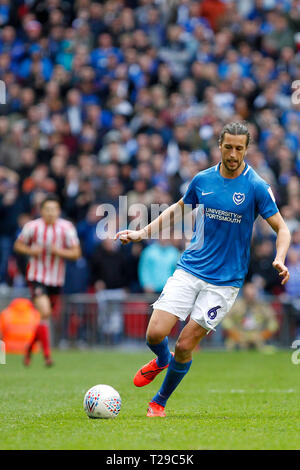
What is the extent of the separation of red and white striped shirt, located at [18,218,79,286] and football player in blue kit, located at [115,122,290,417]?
20.3 ft

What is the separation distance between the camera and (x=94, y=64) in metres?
20.8

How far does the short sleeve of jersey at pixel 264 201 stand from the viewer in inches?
297

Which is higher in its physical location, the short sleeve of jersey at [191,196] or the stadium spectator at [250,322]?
the short sleeve of jersey at [191,196]

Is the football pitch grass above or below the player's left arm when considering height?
below

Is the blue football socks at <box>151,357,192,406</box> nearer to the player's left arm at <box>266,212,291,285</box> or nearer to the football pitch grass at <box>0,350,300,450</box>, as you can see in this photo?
the football pitch grass at <box>0,350,300,450</box>

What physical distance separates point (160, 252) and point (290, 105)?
5.30 metres

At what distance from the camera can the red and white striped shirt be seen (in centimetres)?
1375

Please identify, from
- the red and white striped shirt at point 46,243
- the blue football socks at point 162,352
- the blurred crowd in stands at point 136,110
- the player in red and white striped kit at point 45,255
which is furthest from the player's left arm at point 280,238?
the blurred crowd in stands at point 136,110

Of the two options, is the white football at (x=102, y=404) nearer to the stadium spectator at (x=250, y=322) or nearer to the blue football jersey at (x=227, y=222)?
the blue football jersey at (x=227, y=222)

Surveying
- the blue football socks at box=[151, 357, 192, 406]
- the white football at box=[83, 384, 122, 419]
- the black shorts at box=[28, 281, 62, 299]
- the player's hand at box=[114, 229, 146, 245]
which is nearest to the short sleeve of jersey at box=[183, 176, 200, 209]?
the player's hand at box=[114, 229, 146, 245]

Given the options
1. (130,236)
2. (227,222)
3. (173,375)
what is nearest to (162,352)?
(173,375)

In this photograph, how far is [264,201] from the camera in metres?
7.57

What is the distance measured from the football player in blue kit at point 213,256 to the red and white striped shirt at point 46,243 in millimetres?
6202
